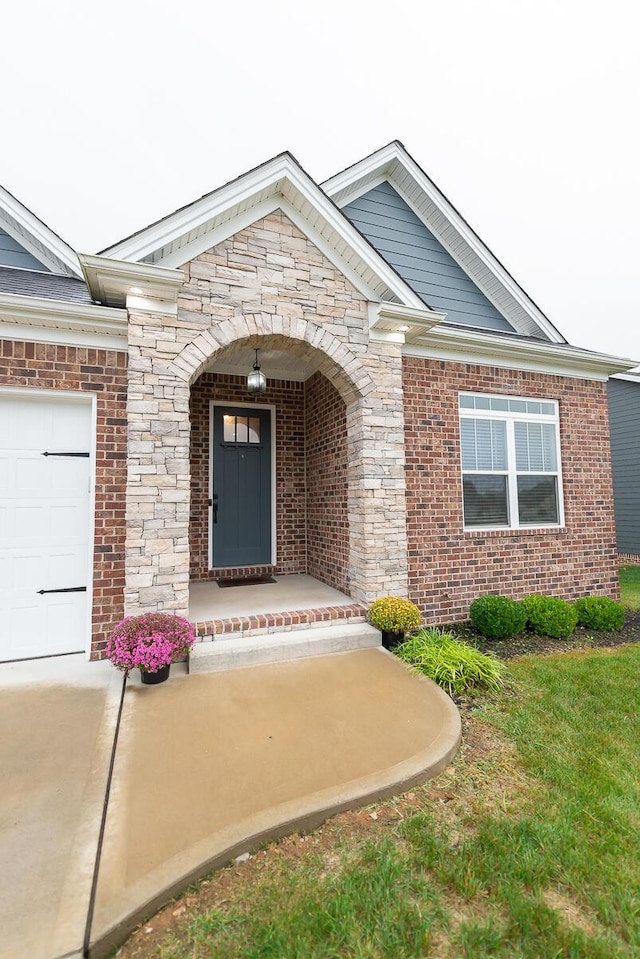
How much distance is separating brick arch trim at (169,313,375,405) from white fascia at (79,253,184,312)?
1.65 feet

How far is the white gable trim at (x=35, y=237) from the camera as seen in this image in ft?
19.2

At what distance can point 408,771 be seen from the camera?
8.21 ft

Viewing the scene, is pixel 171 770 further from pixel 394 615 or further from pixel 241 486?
pixel 241 486

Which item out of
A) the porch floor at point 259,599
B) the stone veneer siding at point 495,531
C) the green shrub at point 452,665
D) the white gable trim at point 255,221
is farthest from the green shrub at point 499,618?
the white gable trim at point 255,221

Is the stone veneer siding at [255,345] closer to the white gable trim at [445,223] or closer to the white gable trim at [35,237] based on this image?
the white gable trim at [445,223]

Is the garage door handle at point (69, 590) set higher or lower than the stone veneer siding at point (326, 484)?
lower

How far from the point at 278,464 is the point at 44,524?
354cm

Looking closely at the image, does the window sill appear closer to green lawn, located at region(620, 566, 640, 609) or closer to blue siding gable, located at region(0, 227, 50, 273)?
green lawn, located at region(620, 566, 640, 609)

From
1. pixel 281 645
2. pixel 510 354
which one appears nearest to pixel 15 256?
pixel 281 645

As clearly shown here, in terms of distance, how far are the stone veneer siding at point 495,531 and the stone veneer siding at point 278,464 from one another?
2321mm

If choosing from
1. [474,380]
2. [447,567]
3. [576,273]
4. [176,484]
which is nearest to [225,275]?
[176,484]

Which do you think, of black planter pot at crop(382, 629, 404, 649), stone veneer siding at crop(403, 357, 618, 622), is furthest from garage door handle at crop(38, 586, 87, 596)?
stone veneer siding at crop(403, 357, 618, 622)

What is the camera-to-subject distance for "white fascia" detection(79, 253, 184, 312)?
387 cm

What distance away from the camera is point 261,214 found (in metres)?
4.57
